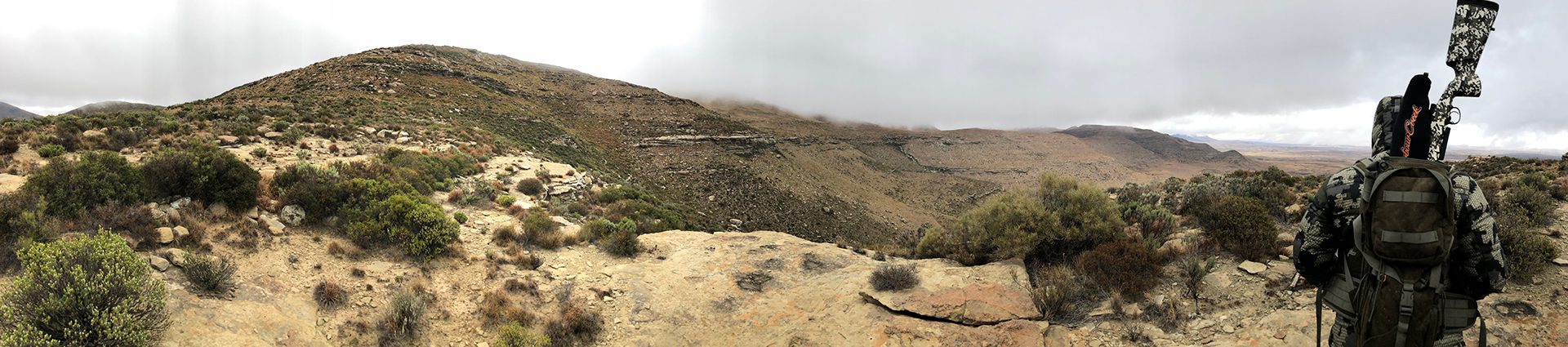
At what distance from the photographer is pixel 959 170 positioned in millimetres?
58562

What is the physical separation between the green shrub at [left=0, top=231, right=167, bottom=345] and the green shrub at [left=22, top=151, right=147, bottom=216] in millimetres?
2269

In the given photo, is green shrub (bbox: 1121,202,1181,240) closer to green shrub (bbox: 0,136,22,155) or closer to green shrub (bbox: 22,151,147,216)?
green shrub (bbox: 22,151,147,216)

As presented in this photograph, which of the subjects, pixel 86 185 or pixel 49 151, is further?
pixel 49 151

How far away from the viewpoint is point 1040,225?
8.59m

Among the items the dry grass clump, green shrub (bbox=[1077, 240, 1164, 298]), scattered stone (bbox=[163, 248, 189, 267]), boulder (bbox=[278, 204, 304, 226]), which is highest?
boulder (bbox=[278, 204, 304, 226])

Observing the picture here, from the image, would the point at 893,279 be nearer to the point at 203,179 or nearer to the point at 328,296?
the point at 328,296

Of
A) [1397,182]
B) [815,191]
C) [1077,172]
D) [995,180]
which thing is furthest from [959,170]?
[1397,182]

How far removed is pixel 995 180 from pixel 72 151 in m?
56.8

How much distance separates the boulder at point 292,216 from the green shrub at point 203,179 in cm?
42

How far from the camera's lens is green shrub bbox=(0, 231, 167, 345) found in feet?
14.5

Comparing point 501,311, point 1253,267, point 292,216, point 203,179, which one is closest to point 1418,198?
point 1253,267

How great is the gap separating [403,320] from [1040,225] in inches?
376

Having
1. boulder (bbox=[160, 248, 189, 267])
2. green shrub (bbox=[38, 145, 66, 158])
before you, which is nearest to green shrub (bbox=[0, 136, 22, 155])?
green shrub (bbox=[38, 145, 66, 158])

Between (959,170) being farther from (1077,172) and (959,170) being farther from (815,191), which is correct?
(815,191)
